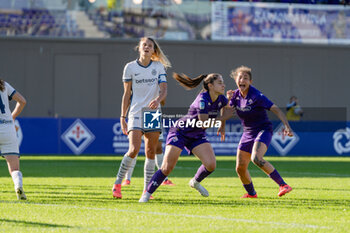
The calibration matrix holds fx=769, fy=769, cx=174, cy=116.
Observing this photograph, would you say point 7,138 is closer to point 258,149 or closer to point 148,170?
point 148,170

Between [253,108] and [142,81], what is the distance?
5.29ft

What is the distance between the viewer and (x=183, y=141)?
10141 mm

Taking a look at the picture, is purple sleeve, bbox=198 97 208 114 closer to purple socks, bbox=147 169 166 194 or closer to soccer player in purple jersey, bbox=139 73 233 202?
soccer player in purple jersey, bbox=139 73 233 202

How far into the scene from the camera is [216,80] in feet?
33.9

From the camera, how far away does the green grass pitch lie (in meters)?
7.66

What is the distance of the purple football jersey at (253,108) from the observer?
10.8m

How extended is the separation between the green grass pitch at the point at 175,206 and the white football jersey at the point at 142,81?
1.35 meters

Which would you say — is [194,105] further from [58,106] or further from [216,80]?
[58,106]

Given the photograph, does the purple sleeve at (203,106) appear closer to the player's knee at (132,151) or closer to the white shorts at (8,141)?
the player's knee at (132,151)

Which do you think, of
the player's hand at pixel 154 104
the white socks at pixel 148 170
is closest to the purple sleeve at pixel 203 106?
the player's hand at pixel 154 104

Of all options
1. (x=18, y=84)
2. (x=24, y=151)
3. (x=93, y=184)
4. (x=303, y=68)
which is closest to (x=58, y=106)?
(x=18, y=84)

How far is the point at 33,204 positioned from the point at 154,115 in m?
2.08

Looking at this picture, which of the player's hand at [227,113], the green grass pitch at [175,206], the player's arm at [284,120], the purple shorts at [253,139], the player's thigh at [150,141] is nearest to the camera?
the green grass pitch at [175,206]

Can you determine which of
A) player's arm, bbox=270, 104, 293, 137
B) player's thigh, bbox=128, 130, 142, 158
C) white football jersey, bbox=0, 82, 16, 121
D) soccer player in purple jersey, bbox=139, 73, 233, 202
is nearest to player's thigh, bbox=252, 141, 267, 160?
player's arm, bbox=270, 104, 293, 137
